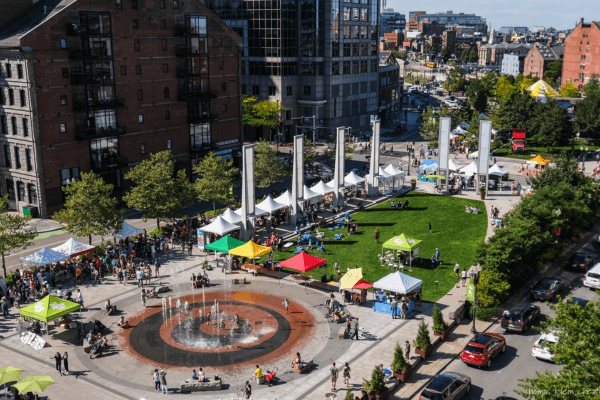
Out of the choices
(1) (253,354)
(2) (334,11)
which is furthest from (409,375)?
(2) (334,11)

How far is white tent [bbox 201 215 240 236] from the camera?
5494 cm

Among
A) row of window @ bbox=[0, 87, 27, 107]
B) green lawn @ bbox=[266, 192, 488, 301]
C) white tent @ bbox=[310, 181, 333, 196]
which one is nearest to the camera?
green lawn @ bbox=[266, 192, 488, 301]

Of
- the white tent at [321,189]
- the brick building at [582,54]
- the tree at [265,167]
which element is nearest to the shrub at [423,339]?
the white tent at [321,189]

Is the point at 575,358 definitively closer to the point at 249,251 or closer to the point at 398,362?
the point at 398,362

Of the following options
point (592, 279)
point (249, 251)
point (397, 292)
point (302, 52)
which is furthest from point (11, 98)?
point (302, 52)

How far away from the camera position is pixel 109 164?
70500mm

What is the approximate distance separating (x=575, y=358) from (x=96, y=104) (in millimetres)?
59697

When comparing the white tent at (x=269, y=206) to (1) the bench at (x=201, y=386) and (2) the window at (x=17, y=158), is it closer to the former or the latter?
(2) the window at (x=17, y=158)

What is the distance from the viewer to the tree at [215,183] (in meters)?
62.2

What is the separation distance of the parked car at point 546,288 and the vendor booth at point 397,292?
9087 millimetres

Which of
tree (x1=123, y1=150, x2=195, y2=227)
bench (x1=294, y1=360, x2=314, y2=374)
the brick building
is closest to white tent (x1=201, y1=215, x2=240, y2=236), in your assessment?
tree (x1=123, y1=150, x2=195, y2=227)

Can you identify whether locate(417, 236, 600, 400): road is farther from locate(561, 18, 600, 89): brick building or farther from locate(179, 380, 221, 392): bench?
locate(561, 18, 600, 89): brick building

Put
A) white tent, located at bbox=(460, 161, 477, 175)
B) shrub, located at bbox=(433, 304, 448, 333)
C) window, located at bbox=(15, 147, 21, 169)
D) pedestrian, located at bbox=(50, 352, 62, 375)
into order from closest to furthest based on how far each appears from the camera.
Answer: pedestrian, located at bbox=(50, 352, 62, 375)
shrub, located at bbox=(433, 304, 448, 333)
window, located at bbox=(15, 147, 21, 169)
white tent, located at bbox=(460, 161, 477, 175)

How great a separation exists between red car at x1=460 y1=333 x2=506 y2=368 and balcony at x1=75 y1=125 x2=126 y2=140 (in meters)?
49.1
